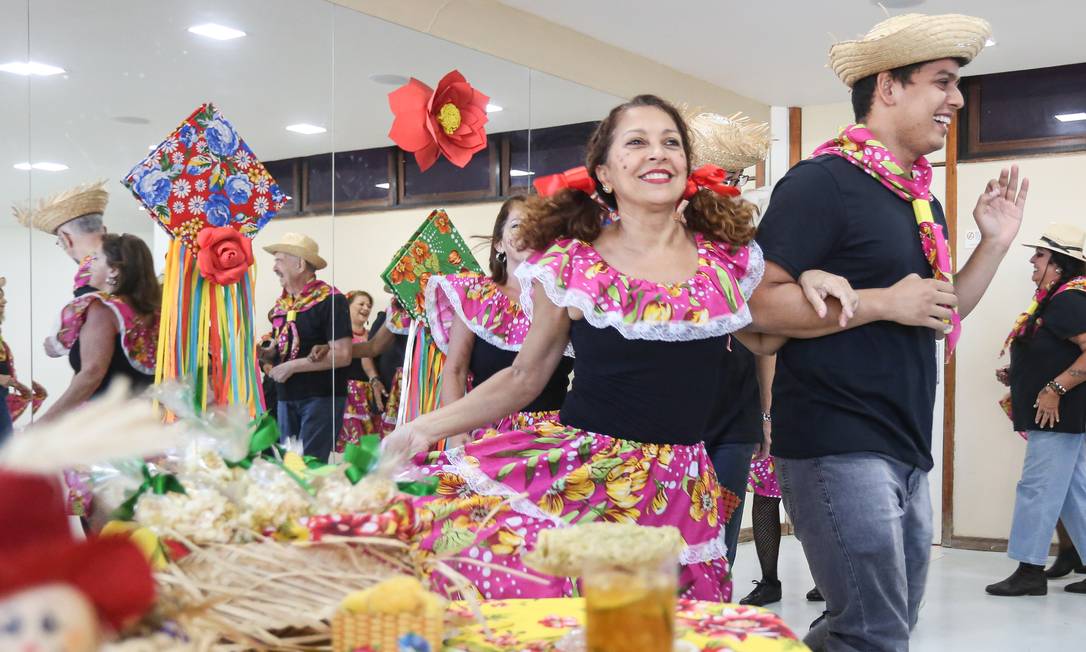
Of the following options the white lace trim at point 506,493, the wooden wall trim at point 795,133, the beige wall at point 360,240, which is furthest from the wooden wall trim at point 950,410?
the white lace trim at point 506,493

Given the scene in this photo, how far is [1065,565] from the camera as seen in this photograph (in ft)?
18.5

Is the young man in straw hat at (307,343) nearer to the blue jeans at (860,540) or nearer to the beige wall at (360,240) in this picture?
the beige wall at (360,240)

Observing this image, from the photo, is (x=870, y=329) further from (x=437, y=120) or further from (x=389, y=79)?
(x=389, y=79)

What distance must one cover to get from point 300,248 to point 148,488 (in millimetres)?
2924

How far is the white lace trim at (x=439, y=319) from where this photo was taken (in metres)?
3.54

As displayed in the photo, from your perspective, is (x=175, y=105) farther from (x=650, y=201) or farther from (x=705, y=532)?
(x=705, y=532)

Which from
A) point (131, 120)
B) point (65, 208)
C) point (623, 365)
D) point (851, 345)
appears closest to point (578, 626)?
point (623, 365)

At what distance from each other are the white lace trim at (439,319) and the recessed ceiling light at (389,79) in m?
0.81

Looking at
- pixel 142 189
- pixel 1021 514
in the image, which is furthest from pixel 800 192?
pixel 1021 514

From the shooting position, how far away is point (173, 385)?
3.64 ft

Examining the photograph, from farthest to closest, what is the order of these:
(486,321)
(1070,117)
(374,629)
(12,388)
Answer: (1070,117)
(486,321)
(12,388)
(374,629)

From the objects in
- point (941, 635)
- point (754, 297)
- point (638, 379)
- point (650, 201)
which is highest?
point (650, 201)

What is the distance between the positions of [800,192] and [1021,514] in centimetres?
388

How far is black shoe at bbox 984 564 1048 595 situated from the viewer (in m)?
5.22
